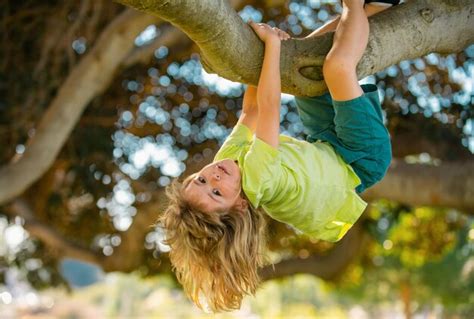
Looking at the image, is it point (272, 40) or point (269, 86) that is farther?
point (269, 86)

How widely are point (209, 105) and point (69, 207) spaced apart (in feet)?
7.54

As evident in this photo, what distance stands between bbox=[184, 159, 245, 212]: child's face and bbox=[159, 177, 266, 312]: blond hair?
0.13 feet

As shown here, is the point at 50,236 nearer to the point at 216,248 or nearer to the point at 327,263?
the point at 327,263

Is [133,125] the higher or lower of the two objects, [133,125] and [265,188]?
the lower

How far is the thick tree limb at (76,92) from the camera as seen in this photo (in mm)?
7430

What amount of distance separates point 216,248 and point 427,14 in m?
1.37

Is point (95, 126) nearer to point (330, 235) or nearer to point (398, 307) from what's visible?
point (330, 235)

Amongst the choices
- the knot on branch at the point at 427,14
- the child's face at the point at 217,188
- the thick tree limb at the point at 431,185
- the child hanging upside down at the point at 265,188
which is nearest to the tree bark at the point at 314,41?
the knot on branch at the point at 427,14

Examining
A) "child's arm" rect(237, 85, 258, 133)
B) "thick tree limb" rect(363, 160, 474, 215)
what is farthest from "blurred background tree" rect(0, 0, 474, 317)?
"child's arm" rect(237, 85, 258, 133)

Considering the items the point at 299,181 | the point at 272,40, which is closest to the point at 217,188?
the point at 299,181

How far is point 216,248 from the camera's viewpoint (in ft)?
14.0

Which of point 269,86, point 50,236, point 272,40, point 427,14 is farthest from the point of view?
point 50,236

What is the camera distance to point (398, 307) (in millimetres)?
43375

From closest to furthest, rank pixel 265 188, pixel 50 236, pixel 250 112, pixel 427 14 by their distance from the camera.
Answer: pixel 427 14 < pixel 265 188 < pixel 250 112 < pixel 50 236
